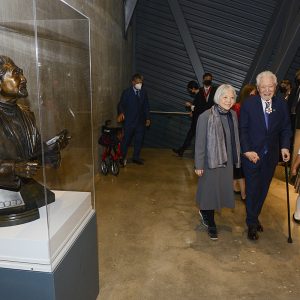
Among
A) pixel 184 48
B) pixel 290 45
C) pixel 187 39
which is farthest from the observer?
pixel 184 48

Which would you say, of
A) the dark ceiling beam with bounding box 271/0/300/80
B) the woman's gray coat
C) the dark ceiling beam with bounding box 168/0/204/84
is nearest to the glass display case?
the woman's gray coat

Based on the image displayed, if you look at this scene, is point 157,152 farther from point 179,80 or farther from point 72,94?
point 72,94

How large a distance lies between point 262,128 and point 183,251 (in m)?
1.26

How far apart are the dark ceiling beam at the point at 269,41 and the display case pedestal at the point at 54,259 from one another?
601 centimetres

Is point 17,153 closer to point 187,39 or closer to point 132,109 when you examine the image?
point 132,109

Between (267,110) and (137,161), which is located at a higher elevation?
(267,110)

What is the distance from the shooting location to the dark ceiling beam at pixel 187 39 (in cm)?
712

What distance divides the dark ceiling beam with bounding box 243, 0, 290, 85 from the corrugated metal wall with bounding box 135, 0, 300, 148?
16cm

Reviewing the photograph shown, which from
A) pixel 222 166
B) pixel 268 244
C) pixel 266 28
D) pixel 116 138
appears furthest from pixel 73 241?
pixel 266 28

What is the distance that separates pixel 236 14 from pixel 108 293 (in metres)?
6.61

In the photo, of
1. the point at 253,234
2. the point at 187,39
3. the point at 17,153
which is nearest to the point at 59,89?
the point at 17,153

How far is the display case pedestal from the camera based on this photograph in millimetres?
1351

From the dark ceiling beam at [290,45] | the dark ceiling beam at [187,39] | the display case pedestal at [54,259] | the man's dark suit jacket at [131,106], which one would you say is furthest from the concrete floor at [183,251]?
the dark ceiling beam at [187,39]

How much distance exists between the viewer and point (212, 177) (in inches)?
115
